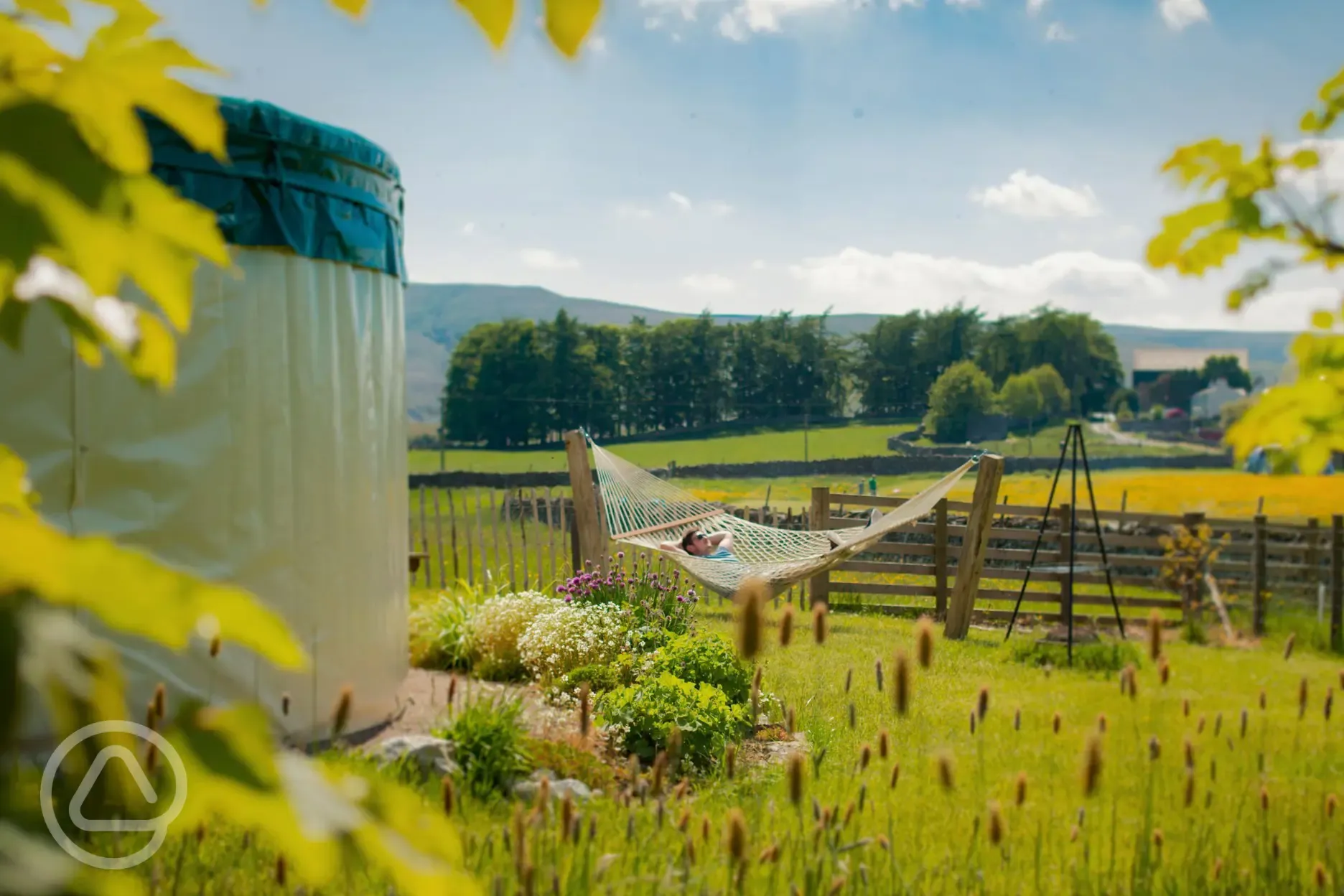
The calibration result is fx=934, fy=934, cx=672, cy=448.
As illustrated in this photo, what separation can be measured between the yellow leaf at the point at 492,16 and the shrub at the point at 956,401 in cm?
3394

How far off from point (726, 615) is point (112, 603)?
4435 millimetres

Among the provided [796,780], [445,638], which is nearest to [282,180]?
[445,638]

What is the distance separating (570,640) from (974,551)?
2.34 meters

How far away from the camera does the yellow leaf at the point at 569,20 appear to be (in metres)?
0.42

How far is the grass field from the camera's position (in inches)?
1070

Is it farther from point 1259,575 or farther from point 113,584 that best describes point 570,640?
point 1259,575

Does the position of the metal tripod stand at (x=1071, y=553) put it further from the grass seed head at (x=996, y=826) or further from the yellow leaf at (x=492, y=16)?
the yellow leaf at (x=492, y=16)

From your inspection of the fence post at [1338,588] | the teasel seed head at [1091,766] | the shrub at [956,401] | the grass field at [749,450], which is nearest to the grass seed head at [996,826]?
the teasel seed head at [1091,766]

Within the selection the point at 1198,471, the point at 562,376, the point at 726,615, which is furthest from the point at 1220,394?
the point at 726,615

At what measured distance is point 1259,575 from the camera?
646 cm

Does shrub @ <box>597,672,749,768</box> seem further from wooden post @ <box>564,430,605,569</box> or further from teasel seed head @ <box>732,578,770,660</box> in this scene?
teasel seed head @ <box>732,578,770,660</box>

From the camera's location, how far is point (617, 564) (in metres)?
4.60

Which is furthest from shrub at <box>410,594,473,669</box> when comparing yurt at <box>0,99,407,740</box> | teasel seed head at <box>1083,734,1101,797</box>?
teasel seed head at <box>1083,734,1101,797</box>

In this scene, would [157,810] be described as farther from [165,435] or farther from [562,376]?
[562,376]
